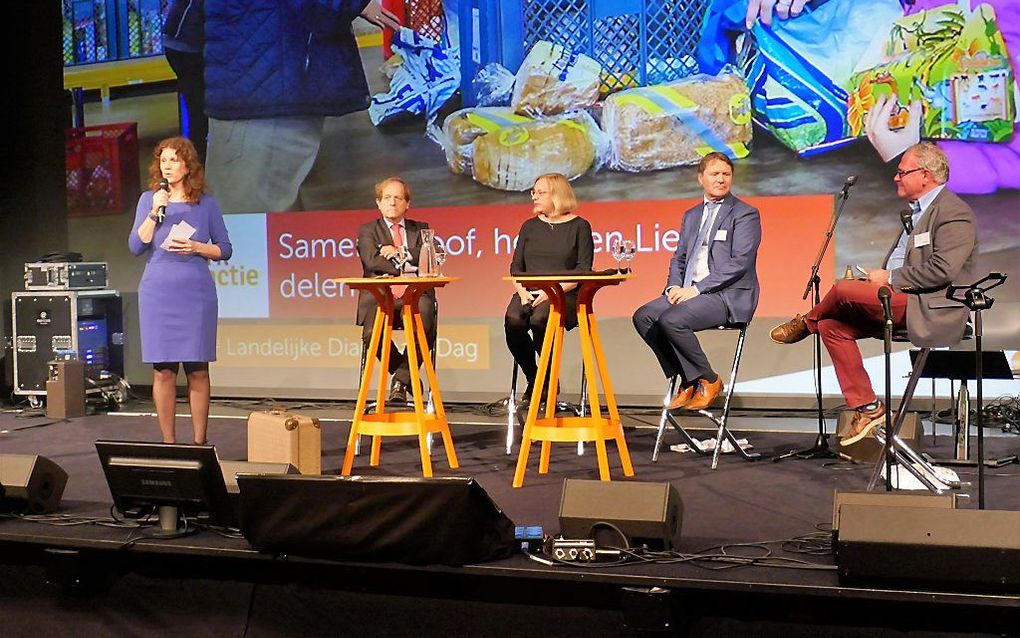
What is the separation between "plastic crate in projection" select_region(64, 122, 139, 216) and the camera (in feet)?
27.3

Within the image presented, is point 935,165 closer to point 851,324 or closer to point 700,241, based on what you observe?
point 851,324

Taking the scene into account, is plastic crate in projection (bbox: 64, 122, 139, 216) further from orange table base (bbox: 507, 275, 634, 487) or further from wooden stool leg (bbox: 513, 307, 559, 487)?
wooden stool leg (bbox: 513, 307, 559, 487)

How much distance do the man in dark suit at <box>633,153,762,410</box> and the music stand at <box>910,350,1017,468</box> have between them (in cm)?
86

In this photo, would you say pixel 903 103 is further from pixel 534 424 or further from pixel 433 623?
pixel 433 623

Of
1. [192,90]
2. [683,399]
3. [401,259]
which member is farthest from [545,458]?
[192,90]

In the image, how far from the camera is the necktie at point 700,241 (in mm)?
5418

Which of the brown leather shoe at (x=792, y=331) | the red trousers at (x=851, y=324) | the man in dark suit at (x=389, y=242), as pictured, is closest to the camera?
the red trousers at (x=851, y=324)

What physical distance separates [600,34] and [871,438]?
340cm

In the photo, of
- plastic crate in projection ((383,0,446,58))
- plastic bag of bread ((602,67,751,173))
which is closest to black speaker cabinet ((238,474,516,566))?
plastic bag of bread ((602,67,751,173))

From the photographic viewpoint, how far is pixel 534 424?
446cm

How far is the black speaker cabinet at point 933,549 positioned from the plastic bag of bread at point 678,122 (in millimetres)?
4391

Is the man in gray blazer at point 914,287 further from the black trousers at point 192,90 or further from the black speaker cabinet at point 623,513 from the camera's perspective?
the black trousers at point 192,90

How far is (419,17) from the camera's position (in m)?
7.50

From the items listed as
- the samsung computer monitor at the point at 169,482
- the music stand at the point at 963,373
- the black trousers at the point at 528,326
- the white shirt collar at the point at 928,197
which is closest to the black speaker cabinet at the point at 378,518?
the samsung computer monitor at the point at 169,482
